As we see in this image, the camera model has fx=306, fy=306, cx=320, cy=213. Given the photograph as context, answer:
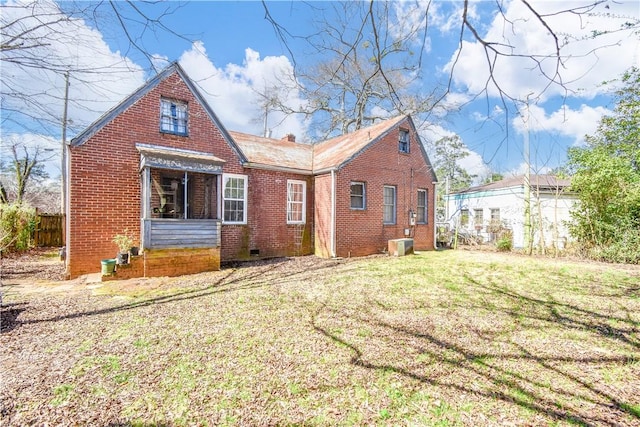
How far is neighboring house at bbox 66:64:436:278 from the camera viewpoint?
8.08m

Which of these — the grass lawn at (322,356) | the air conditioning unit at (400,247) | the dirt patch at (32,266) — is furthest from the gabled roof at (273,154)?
the dirt patch at (32,266)

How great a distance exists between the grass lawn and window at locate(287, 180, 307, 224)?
5385 millimetres

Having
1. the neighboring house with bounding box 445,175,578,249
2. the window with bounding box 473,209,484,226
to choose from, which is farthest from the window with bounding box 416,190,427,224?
the window with bounding box 473,209,484,226

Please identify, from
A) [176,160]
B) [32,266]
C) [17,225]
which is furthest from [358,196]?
[17,225]

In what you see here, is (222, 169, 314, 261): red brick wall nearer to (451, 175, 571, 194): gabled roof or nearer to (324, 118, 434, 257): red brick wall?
(324, 118, 434, 257): red brick wall

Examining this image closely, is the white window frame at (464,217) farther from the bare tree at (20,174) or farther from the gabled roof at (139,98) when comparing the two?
the bare tree at (20,174)

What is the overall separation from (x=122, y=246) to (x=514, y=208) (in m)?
19.1

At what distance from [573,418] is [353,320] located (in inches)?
109

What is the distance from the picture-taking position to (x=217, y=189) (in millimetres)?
9680

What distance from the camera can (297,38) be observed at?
2.98m

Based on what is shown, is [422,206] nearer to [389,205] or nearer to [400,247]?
[389,205]

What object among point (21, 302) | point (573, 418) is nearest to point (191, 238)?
point (21, 302)

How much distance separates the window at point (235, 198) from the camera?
10.4 m

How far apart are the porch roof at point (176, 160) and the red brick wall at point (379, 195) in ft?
15.2
